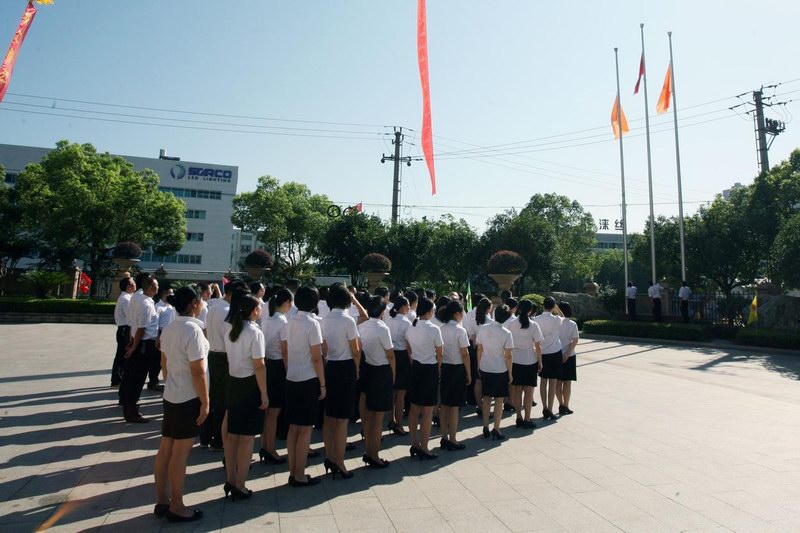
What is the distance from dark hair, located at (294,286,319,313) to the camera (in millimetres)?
4598

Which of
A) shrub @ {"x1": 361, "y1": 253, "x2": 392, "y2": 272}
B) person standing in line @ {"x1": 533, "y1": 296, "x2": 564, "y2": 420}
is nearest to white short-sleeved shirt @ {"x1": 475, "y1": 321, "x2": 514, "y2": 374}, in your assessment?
person standing in line @ {"x1": 533, "y1": 296, "x2": 564, "y2": 420}

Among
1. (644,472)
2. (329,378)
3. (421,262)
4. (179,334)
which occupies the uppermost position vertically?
(421,262)

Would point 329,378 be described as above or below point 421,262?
below

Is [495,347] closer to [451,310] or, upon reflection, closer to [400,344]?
[451,310]

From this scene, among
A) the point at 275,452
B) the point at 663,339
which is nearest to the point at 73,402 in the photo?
the point at 275,452

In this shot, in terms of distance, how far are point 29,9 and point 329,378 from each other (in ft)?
18.9

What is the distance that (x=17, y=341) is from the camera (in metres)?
13.9

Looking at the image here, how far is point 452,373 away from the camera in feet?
18.8

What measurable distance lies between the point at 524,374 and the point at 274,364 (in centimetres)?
341

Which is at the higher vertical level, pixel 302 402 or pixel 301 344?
pixel 301 344

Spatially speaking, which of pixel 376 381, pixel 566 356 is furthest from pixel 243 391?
pixel 566 356

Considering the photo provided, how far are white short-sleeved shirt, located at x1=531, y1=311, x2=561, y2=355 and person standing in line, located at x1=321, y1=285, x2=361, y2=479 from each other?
11.1ft

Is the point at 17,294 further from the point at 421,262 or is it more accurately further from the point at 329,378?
the point at 329,378

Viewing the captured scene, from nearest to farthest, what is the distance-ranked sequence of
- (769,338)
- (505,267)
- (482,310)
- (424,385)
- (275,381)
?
(275,381) < (424,385) < (482,310) < (769,338) < (505,267)
